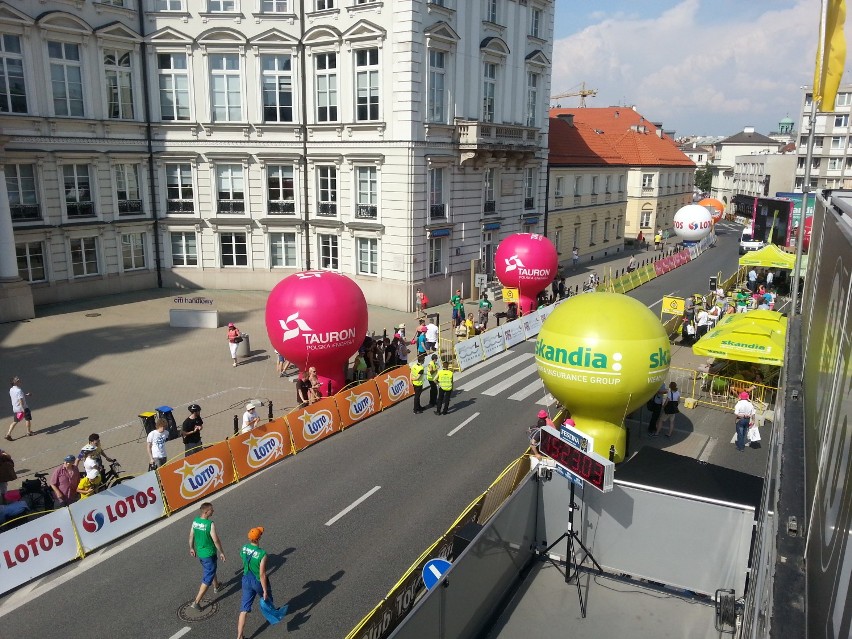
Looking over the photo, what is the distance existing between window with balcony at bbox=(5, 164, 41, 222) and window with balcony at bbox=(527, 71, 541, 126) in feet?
88.8

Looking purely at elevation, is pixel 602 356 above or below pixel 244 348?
above

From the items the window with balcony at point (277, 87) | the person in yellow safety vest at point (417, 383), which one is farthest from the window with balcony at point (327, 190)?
the person in yellow safety vest at point (417, 383)

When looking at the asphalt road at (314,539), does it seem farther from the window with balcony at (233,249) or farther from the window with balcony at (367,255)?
the window with balcony at (233,249)

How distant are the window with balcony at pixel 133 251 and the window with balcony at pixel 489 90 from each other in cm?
1972

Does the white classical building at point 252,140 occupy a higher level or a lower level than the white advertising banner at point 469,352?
higher

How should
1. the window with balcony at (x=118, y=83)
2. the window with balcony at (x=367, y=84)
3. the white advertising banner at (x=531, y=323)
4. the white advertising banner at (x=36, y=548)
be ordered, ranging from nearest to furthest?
1. the white advertising banner at (x=36, y=548)
2. the white advertising banner at (x=531, y=323)
3. the window with balcony at (x=367, y=84)
4. the window with balcony at (x=118, y=83)

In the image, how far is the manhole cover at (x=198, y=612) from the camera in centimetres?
1118

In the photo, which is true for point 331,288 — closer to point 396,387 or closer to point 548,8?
point 396,387

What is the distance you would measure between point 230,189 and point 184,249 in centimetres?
425

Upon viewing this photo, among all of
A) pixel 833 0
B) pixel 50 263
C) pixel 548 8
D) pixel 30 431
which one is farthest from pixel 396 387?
pixel 548 8

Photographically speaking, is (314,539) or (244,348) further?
(244,348)

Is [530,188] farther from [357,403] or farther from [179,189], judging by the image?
[357,403]

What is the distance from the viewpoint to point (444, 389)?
2022 cm

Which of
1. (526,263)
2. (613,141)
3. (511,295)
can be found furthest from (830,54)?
(613,141)
